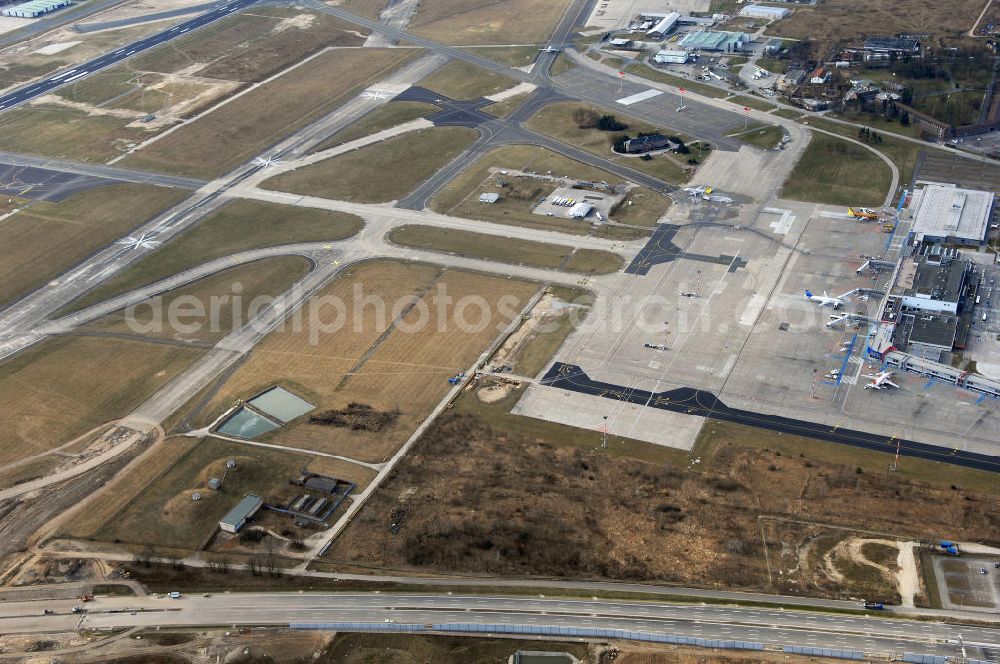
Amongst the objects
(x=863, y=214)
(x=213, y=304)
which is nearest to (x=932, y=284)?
(x=863, y=214)

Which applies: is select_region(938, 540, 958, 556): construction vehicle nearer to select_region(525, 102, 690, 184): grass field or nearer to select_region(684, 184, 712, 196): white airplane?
select_region(684, 184, 712, 196): white airplane

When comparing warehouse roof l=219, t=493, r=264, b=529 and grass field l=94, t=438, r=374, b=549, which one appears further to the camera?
grass field l=94, t=438, r=374, b=549

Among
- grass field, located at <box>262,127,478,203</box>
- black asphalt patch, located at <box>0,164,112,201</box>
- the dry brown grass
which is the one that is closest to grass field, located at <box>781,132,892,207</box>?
grass field, located at <box>262,127,478,203</box>

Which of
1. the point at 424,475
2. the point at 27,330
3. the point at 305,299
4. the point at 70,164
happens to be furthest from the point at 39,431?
the point at 70,164

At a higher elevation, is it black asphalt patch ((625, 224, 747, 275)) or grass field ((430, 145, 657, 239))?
grass field ((430, 145, 657, 239))

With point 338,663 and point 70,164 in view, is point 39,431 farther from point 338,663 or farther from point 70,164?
point 70,164
